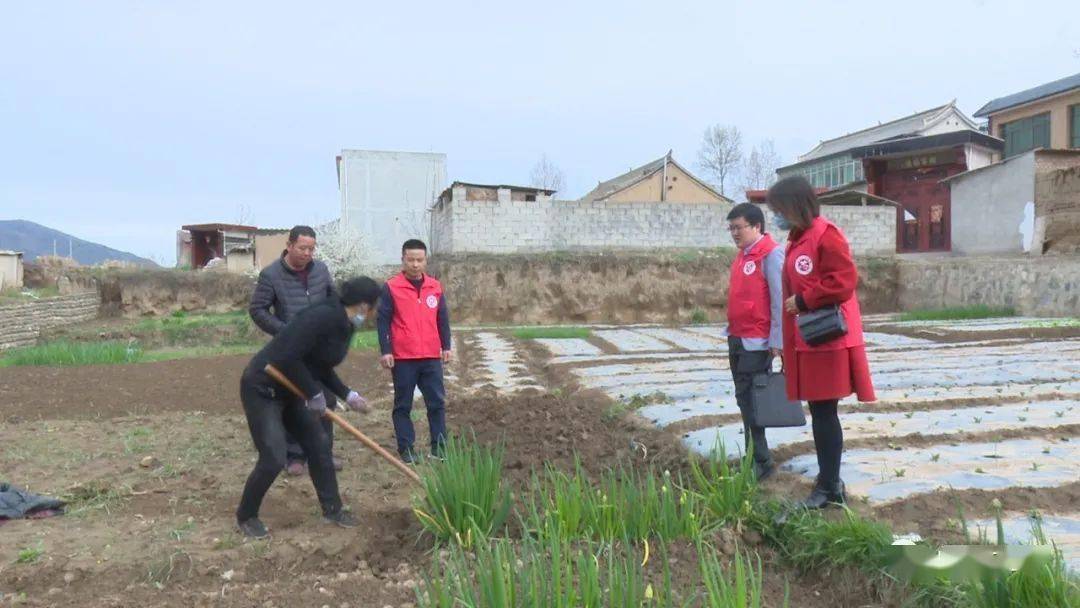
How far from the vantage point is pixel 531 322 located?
2072cm

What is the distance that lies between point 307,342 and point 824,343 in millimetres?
2448

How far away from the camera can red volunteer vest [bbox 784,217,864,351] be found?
3598mm

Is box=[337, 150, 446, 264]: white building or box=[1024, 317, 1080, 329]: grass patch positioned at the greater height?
box=[337, 150, 446, 264]: white building

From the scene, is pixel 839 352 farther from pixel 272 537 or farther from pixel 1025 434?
pixel 272 537

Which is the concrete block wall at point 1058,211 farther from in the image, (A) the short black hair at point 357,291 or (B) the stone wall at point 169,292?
(B) the stone wall at point 169,292

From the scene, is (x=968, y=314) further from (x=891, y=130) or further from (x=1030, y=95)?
(x=891, y=130)

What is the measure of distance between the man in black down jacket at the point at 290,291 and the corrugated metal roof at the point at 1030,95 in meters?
32.2

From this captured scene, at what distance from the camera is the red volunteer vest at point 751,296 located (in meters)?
4.39

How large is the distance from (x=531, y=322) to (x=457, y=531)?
17.2 m

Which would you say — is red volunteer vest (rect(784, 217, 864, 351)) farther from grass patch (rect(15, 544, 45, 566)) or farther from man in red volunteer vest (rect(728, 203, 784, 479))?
grass patch (rect(15, 544, 45, 566))

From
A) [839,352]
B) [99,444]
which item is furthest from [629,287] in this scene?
[839,352]

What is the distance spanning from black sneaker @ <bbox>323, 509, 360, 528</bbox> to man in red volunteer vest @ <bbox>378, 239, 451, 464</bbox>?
115 centimetres

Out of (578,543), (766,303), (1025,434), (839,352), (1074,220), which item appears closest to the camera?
(578,543)

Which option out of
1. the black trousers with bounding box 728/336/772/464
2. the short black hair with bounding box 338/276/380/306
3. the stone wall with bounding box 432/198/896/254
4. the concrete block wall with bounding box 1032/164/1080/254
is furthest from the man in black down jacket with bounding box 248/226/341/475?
the concrete block wall with bounding box 1032/164/1080/254
